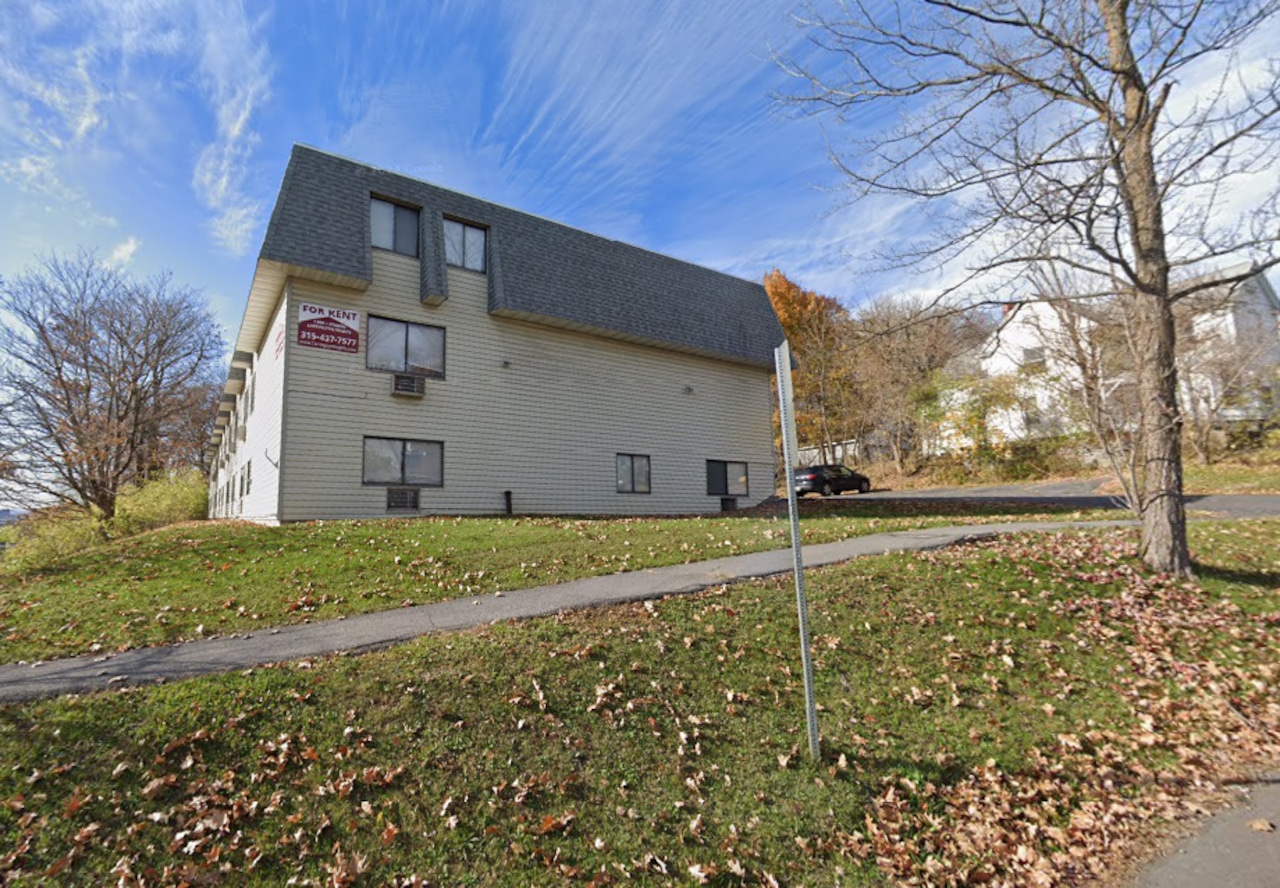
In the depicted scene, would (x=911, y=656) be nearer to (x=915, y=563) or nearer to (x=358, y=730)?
(x=915, y=563)

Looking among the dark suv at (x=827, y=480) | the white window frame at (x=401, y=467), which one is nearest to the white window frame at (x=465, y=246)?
the white window frame at (x=401, y=467)

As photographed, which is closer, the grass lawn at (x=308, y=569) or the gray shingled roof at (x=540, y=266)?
the grass lawn at (x=308, y=569)

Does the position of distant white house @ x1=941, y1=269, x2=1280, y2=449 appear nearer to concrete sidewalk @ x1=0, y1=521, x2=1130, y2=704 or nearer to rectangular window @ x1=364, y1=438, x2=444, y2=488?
concrete sidewalk @ x1=0, y1=521, x2=1130, y2=704

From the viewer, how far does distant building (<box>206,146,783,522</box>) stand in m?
12.7

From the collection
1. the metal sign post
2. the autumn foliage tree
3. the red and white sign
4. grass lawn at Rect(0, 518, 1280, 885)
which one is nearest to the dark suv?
the autumn foliage tree

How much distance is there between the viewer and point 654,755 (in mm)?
4211

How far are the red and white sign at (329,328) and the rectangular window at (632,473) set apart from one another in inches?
309

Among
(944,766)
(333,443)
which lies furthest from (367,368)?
(944,766)

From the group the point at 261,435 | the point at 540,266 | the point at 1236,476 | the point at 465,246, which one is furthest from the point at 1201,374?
the point at 261,435

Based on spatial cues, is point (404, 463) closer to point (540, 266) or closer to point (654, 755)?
point (540, 266)

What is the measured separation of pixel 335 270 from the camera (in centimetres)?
1245

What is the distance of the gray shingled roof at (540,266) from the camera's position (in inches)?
496

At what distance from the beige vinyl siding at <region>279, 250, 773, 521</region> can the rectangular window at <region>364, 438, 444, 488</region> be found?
0.21m

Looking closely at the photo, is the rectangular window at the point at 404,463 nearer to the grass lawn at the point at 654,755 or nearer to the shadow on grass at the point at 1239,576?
the grass lawn at the point at 654,755
